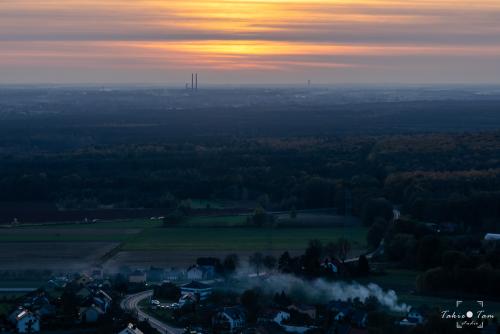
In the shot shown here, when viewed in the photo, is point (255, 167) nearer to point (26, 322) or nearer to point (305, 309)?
point (305, 309)

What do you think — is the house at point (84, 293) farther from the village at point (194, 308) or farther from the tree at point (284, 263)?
the tree at point (284, 263)

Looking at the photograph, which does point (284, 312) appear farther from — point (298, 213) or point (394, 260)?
point (298, 213)

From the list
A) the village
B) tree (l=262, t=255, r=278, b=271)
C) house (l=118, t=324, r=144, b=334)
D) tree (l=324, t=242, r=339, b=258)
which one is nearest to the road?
the village

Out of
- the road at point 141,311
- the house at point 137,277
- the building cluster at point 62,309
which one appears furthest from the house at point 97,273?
the road at point 141,311

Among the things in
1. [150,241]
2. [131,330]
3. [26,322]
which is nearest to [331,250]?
[150,241]

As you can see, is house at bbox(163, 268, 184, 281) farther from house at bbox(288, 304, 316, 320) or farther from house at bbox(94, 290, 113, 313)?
house at bbox(288, 304, 316, 320)

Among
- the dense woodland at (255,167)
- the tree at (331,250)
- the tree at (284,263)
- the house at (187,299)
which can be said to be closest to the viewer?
the house at (187,299)
